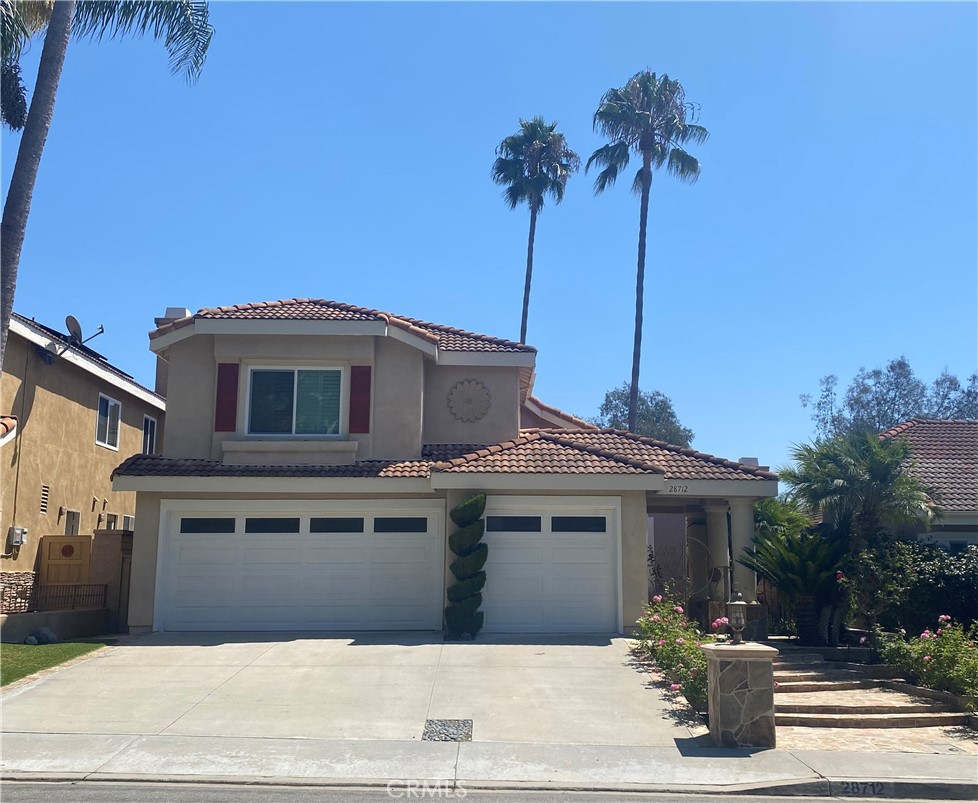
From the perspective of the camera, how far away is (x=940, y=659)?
41.0ft

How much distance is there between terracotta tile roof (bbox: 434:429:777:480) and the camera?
16812 millimetres

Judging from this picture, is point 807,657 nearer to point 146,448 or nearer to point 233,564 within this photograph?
point 233,564

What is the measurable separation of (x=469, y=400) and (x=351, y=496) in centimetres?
367

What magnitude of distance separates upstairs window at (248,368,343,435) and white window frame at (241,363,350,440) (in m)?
0.02

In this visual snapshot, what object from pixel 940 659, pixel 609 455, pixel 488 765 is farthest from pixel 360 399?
pixel 940 659

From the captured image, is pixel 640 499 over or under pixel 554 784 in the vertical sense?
over

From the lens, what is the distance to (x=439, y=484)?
1662 centimetres

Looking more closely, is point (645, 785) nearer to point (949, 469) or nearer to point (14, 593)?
point (14, 593)

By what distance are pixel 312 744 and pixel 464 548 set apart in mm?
6909

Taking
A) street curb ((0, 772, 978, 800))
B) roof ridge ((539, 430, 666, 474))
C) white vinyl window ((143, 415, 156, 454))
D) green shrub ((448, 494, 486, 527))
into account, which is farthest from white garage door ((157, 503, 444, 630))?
white vinyl window ((143, 415, 156, 454))

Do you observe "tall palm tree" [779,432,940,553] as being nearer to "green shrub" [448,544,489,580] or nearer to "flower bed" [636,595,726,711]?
"flower bed" [636,595,726,711]

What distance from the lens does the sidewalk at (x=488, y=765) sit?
8.50m

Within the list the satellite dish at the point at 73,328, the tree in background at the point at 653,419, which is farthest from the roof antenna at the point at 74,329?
the tree in background at the point at 653,419

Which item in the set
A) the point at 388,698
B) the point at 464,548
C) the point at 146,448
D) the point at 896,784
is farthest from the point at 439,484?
the point at 146,448
